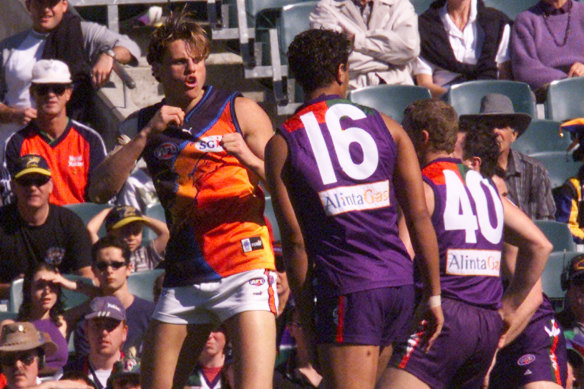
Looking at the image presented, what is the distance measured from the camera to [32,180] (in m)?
7.79

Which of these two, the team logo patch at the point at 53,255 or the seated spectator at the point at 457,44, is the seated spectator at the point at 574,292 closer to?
the team logo patch at the point at 53,255

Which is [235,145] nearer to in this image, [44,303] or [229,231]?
[229,231]

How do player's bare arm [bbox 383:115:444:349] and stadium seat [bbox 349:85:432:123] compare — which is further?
stadium seat [bbox 349:85:432:123]

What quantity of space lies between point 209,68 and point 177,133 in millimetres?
5993

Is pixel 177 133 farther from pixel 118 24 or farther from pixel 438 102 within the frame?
pixel 118 24

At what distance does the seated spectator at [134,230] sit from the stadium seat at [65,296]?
1.48ft

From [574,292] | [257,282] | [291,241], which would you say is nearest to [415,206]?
[291,241]

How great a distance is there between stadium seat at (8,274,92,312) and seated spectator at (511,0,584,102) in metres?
4.75

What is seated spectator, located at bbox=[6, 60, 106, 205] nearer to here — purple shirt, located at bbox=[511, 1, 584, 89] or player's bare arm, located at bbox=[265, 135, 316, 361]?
purple shirt, located at bbox=[511, 1, 584, 89]

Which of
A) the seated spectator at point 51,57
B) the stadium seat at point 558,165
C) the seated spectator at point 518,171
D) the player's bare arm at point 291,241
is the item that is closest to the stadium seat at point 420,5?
the stadium seat at point 558,165

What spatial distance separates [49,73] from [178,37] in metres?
4.18

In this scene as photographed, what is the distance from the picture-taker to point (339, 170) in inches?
168

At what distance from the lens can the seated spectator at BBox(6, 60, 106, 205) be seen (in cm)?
862

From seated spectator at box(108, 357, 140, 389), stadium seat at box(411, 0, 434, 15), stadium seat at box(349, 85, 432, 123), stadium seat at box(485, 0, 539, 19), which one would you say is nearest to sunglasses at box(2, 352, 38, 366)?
seated spectator at box(108, 357, 140, 389)
